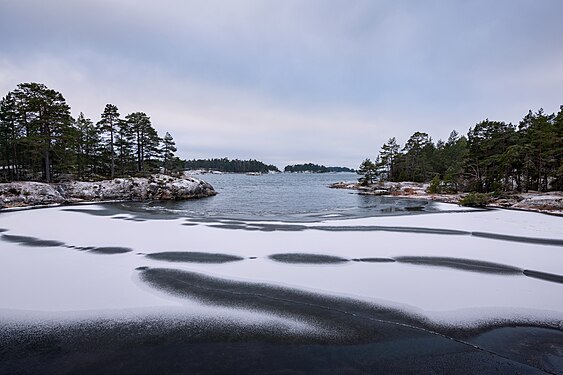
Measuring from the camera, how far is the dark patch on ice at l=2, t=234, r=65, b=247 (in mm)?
11352

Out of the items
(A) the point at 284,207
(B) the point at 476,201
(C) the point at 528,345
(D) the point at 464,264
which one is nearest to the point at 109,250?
(C) the point at 528,345

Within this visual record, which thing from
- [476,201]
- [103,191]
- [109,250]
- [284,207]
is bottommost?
[284,207]

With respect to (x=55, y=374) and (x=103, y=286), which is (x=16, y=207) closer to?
(x=103, y=286)

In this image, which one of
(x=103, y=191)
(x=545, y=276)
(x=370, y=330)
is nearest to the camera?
(x=370, y=330)

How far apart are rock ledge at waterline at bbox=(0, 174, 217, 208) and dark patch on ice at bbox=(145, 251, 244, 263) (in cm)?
2436

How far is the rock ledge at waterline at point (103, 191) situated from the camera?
25609mm

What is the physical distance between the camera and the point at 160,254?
1025 cm

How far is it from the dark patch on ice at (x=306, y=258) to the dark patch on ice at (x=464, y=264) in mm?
2313

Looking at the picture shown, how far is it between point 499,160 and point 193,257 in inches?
1498

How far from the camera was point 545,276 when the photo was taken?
26.8ft

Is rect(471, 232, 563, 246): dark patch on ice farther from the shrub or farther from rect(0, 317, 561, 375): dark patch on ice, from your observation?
the shrub

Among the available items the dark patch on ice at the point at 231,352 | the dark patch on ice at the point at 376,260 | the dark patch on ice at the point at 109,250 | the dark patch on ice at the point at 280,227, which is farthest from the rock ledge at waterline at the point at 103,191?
the dark patch on ice at the point at 376,260

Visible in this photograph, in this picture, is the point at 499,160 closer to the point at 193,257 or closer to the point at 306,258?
the point at 306,258

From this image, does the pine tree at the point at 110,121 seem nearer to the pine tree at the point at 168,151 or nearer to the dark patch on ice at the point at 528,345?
the pine tree at the point at 168,151
